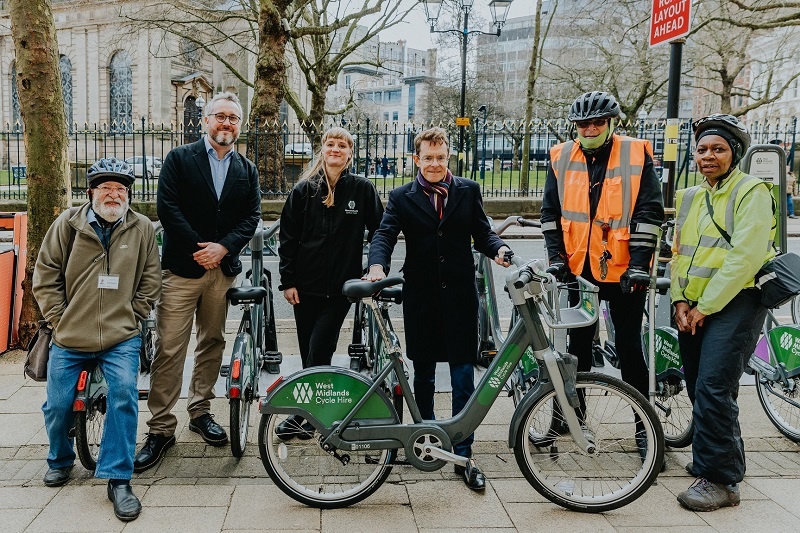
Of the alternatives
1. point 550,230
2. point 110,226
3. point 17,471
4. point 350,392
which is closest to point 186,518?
point 350,392

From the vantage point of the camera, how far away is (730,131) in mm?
3680

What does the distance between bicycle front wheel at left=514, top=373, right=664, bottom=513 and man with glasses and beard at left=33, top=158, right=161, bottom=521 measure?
211 centimetres

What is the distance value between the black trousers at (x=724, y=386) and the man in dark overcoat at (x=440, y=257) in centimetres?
119

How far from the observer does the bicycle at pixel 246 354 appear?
405 cm

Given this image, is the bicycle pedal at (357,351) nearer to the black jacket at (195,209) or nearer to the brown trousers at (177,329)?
the brown trousers at (177,329)

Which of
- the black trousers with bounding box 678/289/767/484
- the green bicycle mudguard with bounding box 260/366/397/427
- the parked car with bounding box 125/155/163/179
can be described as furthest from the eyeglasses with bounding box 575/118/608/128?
the parked car with bounding box 125/155/163/179

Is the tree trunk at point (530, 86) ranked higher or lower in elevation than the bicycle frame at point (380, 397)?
higher

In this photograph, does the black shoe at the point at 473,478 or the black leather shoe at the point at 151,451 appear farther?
the black leather shoe at the point at 151,451

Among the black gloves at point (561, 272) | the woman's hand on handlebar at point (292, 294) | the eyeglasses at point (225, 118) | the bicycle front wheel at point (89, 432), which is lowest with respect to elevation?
the bicycle front wheel at point (89, 432)

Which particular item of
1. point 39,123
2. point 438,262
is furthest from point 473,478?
point 39,123

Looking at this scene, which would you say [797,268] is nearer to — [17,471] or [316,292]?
[316,292]

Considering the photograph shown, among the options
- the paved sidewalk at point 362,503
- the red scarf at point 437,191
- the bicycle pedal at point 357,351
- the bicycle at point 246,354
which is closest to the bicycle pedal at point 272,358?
the bicycle at point 246,354

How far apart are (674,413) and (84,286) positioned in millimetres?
3610

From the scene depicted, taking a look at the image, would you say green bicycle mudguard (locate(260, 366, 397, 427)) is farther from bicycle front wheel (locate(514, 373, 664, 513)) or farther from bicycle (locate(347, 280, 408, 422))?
bicycle front wheel (locate(514, 373, 664, 513))
